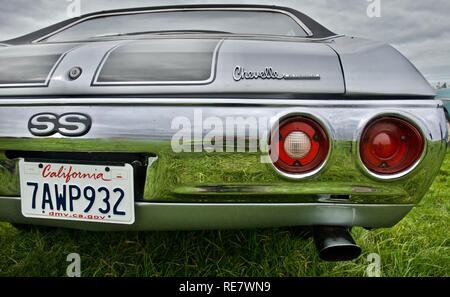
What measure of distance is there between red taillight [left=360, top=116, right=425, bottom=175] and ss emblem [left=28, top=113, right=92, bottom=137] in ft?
2.47

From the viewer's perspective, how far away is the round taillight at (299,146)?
1107 millimetres

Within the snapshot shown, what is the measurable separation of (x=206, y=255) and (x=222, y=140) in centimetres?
86

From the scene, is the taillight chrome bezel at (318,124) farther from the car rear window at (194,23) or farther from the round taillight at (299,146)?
the car rear window at (194,23)

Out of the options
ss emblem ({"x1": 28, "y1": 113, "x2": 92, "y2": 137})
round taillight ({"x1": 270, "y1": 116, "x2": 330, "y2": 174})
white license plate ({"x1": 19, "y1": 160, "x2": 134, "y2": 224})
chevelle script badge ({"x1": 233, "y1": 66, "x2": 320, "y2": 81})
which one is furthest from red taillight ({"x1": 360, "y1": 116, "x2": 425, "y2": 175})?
ss emblem ({"x1": 28, "y1": 113, "x2": 92, "y2": 137})

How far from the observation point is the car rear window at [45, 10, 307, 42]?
5.60 feet

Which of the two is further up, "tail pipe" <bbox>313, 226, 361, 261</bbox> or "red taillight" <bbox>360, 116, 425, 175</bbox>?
"red taillight" <bbox>360, 116, 425, 175</bbox>

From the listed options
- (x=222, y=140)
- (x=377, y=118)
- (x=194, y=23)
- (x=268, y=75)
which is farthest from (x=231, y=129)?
(x=194, y=23)

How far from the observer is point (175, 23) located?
1.76m

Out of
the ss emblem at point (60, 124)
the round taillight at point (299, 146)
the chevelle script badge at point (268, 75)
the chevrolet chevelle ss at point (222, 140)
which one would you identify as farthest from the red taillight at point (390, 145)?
the ss emblem at point (60, 124)

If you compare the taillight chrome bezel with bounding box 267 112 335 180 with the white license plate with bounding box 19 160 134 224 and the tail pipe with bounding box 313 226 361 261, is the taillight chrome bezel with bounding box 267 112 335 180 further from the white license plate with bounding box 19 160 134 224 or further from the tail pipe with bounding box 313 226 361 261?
the white license plate with bounding box 19 160 134 224

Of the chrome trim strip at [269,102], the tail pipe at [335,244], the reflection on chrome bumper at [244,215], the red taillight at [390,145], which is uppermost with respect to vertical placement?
the chrome trim strip at [269,102]

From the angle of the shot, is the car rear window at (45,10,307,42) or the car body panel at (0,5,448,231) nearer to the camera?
the car body panel at (0,5,448,231)

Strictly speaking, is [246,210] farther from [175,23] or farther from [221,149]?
[175,23]
